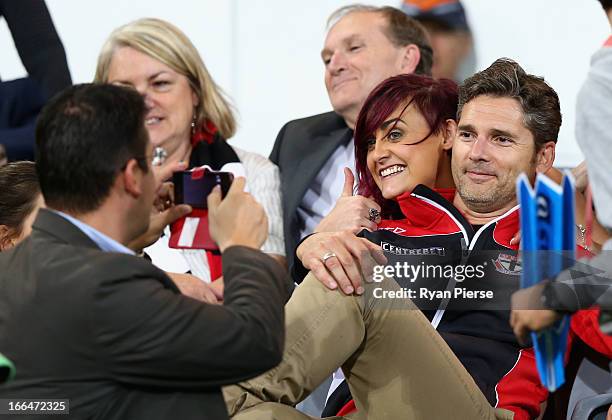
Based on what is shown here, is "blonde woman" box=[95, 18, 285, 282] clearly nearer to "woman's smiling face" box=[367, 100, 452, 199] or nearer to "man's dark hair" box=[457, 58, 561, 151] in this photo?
"woman's smiling face" box=[367, 100, 452, 199]

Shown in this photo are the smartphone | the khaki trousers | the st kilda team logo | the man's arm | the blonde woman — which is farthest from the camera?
the blonde woman

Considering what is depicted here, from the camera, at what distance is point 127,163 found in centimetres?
161

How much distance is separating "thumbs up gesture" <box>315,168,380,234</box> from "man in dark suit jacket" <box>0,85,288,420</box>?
0.74 meters

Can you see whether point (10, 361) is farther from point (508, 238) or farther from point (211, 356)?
point (508, 238)

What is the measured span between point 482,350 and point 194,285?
68 centimetres

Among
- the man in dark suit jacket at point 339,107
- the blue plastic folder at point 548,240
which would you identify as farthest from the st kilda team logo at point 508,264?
the man in dark suit jacket at point 339,107

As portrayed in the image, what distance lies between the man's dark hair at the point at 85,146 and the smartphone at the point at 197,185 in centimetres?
20

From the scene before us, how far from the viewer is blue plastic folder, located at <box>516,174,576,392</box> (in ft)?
5.04

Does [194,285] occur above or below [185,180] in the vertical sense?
below

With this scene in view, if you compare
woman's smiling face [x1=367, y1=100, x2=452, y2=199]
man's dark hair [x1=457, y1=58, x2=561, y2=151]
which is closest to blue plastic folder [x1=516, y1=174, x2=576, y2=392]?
man's dark hair [x1=457, y1=58, x2=561, y2=151]

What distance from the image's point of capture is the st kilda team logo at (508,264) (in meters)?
2.15

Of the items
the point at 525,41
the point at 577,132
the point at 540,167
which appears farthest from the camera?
the point at 525,41

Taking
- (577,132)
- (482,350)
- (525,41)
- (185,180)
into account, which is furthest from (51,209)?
(525,41)

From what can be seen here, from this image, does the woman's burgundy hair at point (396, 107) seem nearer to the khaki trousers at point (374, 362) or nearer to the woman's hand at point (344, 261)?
the woman's hand at point (344, 261)
